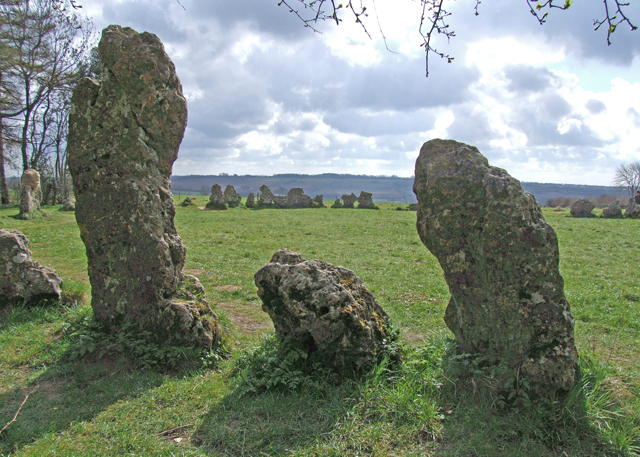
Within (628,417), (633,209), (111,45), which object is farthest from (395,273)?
(633,209)

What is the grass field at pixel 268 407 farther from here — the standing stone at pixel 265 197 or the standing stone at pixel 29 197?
the standing stone at pixel 265 197

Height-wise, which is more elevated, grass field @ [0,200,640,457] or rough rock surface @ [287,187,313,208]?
rough rock surface @ [287,187,313,208]

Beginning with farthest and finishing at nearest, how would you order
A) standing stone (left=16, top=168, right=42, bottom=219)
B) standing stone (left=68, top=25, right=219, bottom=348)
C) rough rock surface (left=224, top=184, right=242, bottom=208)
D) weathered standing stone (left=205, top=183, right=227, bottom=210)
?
1. rough rock surface (left=224, top=184, right=242, bottom=208)
2. weathered standing stone (left=205, top=183, right=227, bottom=210)
3. standing stone (left=16, top=168, right=42, bottom=219)
4. standing stone (left=68, top=25, right=219, bottom=348)

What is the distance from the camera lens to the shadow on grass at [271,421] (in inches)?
172

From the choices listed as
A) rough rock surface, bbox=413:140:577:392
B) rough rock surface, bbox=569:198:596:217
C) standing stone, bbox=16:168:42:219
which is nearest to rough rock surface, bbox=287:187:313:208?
standing stone, bbox=16:168:42:219

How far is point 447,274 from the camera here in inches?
216

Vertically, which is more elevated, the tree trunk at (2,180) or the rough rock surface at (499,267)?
the tree trunk at (2,180)

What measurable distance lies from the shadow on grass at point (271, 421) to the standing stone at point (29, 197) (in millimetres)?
25376

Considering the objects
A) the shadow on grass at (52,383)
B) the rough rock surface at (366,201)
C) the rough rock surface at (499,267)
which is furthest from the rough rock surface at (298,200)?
the rough rock surface at (499,267)

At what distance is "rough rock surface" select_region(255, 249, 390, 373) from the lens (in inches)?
218

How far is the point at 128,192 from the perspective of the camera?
22.4ft

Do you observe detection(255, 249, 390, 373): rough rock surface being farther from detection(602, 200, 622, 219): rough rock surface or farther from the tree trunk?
detection(602, 200, 622, 219): rough rock surface

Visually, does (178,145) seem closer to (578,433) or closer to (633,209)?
(578,433)

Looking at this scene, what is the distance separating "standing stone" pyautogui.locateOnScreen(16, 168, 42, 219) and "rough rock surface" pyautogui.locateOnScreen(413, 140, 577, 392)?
26.8 meters
